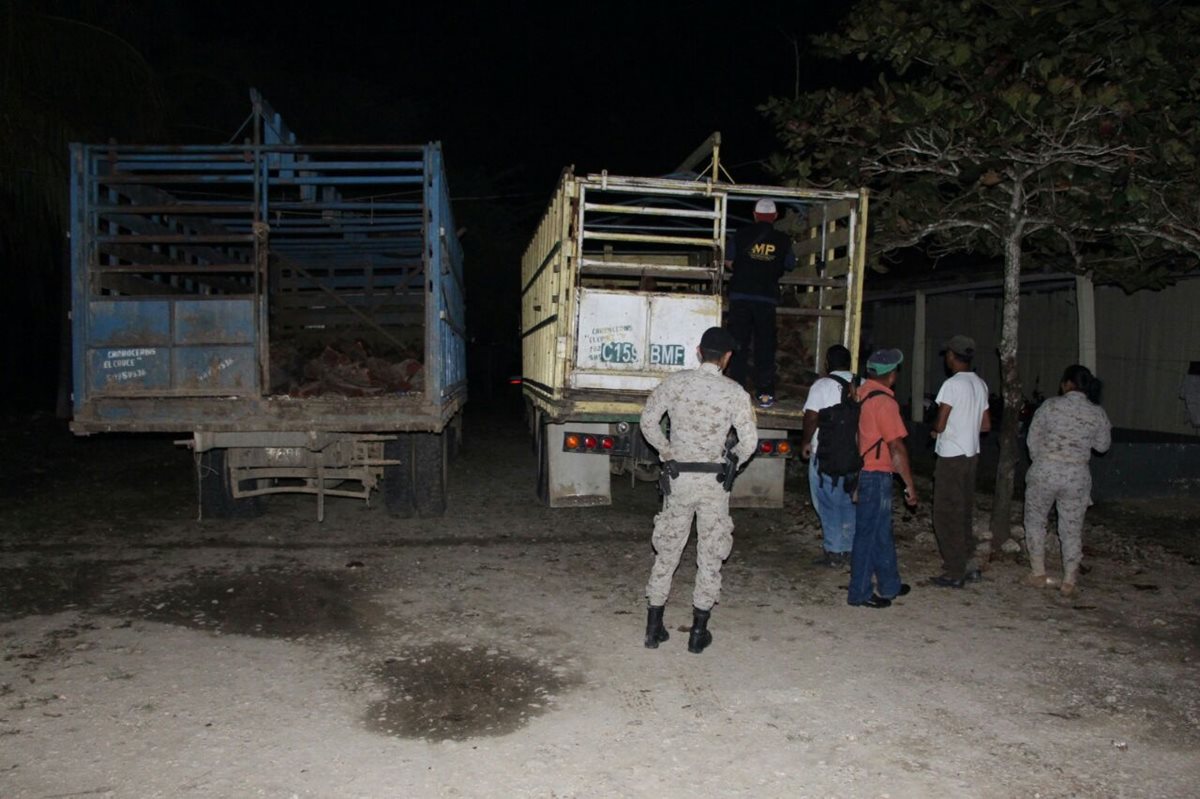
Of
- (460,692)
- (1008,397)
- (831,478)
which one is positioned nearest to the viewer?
(460,692)

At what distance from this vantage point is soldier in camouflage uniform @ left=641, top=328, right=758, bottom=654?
5.12m

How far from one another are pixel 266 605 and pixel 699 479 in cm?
295

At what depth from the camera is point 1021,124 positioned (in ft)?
21.3

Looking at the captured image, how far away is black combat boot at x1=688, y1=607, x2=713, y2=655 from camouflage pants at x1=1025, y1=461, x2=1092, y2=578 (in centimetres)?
283

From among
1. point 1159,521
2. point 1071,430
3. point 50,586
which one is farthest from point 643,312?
point 1159,521

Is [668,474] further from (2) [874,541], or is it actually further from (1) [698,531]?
(2) [874,541]

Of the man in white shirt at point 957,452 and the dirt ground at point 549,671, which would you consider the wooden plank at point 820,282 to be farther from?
the dirt ground at point 549,671

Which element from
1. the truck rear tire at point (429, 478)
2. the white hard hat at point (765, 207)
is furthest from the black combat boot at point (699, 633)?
the truck rear tire at point (429, 478)

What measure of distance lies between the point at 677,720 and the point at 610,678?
0.60 metres

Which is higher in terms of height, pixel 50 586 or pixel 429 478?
pixel 429 478

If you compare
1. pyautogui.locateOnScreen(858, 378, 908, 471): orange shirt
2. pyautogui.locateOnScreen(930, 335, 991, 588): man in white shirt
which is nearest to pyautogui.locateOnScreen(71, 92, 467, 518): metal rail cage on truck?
pyautogui.locateOnScreen(858, 378, 908, 471): orange shirt

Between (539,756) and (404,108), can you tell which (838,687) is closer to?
(539,756)

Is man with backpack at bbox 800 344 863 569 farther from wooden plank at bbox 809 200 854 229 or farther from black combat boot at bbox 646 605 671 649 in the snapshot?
black combat boot at bbox 646 605 671 649

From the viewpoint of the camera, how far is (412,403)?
7.38 m
